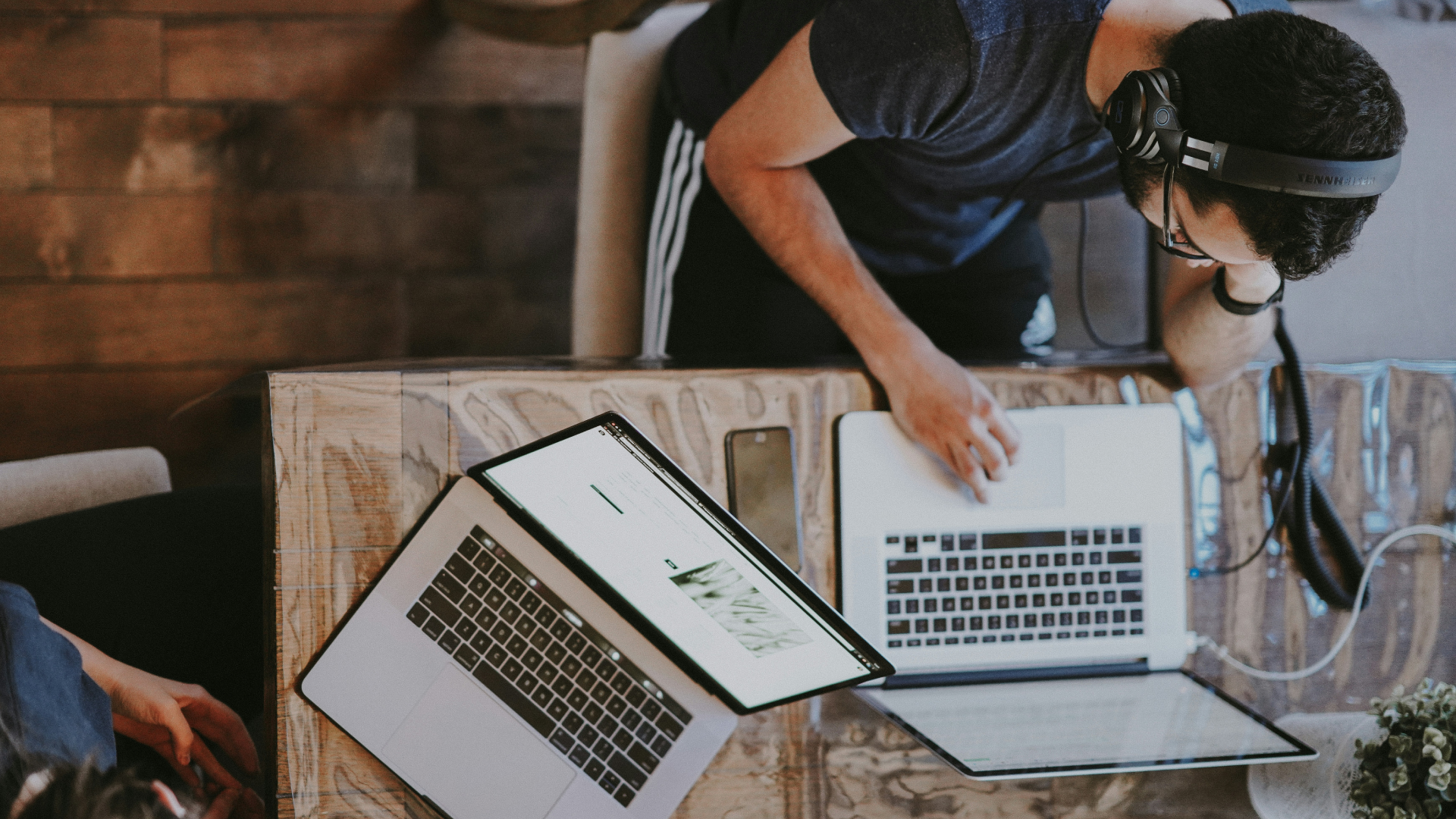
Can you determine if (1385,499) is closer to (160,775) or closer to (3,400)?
(160,775)

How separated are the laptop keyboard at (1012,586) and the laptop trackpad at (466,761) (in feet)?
1.32

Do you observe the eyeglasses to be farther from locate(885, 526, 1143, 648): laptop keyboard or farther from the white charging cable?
the white charging cable

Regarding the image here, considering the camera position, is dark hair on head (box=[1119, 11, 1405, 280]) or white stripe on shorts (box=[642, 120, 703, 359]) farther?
white stripe on shorts (box=[642, 120, 703, 359])

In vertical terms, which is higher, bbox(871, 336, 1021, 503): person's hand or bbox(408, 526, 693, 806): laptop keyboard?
bbox(871, 336, 1021, 503): person's hand

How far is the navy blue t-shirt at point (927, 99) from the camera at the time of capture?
86 centimetres

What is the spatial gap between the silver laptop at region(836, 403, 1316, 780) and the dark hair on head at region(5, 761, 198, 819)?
0.68m

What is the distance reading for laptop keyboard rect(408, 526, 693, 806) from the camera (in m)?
0.89

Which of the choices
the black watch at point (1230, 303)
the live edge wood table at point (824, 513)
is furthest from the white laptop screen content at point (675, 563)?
the black watch at point (1230, 303)

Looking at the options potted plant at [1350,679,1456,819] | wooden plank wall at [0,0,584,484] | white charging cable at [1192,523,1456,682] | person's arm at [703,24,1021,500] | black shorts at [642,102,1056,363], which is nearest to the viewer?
potted plant at [1350,679,1456,819]

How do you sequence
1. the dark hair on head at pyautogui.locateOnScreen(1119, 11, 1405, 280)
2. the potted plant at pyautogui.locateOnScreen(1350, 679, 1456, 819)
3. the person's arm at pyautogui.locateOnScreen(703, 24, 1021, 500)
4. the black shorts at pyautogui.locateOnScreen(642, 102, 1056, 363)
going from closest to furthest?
1. the dark hair on head at pyautogui.locateOnScreen(1119, 11, 1405, 280)
2. the potted plant at pyautogui.locateOnScreen(1350, 679, 1456, 819)
3. the person's arm at pyautogui.locateOnScreen(703, 24, 1021, 500)
4. the black shorts at pyautogui.locateOnScreen(642, 102, 1056, 363)

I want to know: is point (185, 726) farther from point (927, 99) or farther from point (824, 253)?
point (927, 99)

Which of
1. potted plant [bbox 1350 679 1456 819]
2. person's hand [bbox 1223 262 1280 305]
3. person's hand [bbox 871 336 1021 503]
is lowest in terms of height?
potted plant [bbox 1350 679 1456 819]

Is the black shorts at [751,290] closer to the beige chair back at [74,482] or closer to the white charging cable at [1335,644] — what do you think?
the white charging cable at [1335,644]

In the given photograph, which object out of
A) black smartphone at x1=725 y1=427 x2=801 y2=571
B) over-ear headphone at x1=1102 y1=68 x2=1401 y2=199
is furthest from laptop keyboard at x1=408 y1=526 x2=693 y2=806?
over-ear headphone at x1=1102 y1=68 x2=1401 y2=199
